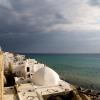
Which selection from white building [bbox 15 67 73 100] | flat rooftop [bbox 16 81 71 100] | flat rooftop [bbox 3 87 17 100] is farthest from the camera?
white building [bbox 15 67 73 100]

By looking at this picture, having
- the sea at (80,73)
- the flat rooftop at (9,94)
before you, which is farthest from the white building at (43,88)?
the sea at (80,73)

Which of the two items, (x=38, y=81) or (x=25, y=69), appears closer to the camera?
(x=38, y=81)

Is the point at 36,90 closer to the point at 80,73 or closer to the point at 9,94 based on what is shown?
the point at 9,94

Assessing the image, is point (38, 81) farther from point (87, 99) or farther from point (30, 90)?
point (87, 99)

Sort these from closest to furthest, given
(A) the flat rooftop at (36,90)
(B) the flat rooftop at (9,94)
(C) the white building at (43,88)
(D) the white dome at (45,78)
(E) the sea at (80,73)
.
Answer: (B) the flat rooftop at (9,94), (A) the flat rooftop at (36,90), (C) the white building at (43,88), (D) the white dome at (45,78), (E) the sea at (80,73)

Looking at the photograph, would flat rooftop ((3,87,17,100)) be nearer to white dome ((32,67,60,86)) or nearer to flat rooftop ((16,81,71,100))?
flat rooftop ((16,81,71,100))

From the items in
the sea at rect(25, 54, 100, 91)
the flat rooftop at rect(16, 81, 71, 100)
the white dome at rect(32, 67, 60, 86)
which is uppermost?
the white dome at rect(32, 67, 60, 86)

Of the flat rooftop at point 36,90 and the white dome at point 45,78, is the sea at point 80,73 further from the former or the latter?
the flat rooftop at point 36,90

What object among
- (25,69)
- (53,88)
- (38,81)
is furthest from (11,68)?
(53,88)

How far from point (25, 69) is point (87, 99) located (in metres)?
12.3

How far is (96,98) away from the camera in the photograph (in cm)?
1689

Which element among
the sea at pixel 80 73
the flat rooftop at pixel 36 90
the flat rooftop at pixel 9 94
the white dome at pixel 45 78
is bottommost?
the sea at pixel 80 73

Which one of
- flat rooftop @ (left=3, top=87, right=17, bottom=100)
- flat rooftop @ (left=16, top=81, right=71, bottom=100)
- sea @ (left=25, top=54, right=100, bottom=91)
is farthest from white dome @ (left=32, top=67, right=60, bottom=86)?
sea @ (left=25, top=54, right=100, bottom=91)

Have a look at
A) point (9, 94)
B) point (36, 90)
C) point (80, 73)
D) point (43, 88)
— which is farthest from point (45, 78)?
point (80, 73)
